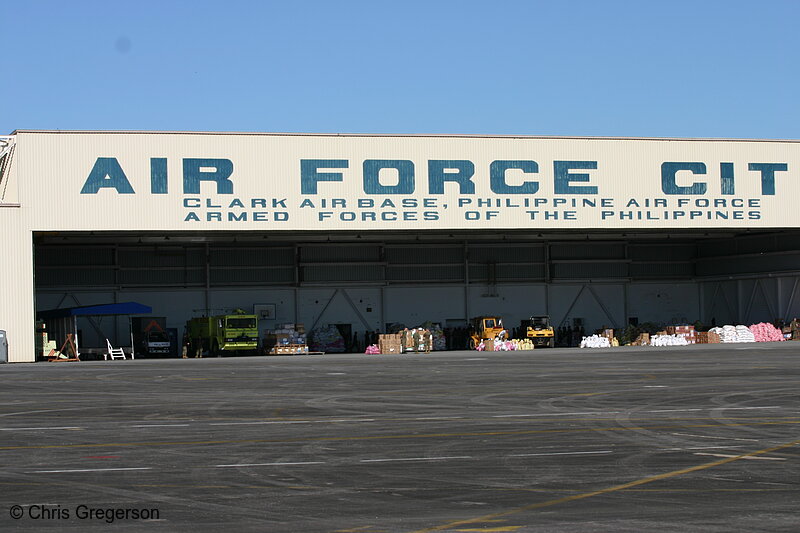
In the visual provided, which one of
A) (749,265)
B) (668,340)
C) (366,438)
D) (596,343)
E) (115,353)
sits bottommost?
(596,343)

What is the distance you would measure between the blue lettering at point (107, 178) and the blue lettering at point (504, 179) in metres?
18.4

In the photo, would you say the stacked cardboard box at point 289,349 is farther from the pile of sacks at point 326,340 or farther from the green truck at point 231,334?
the pile of sacks at point 326,340

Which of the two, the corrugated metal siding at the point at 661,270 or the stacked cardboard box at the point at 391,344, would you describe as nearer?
the stacked cardboard box at the point at 391,344

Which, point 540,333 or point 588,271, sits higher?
point 588,271

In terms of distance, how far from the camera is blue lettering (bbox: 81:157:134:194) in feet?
156

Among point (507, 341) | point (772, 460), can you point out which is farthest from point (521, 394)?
point (507, 341)

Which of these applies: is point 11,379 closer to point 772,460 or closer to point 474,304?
point 772,460

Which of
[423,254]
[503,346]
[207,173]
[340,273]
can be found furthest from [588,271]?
[207,173]

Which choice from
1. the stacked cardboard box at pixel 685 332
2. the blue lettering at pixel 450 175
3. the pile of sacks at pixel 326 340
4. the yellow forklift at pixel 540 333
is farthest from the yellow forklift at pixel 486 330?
the blue lettering at pixel 450 175

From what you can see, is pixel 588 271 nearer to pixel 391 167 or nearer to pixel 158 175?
pixel 391 167

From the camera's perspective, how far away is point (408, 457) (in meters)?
13.3

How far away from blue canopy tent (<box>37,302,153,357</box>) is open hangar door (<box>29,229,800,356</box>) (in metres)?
3.67

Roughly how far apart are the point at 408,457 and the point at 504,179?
39.2 m

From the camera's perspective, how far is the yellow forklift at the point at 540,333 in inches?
2315
